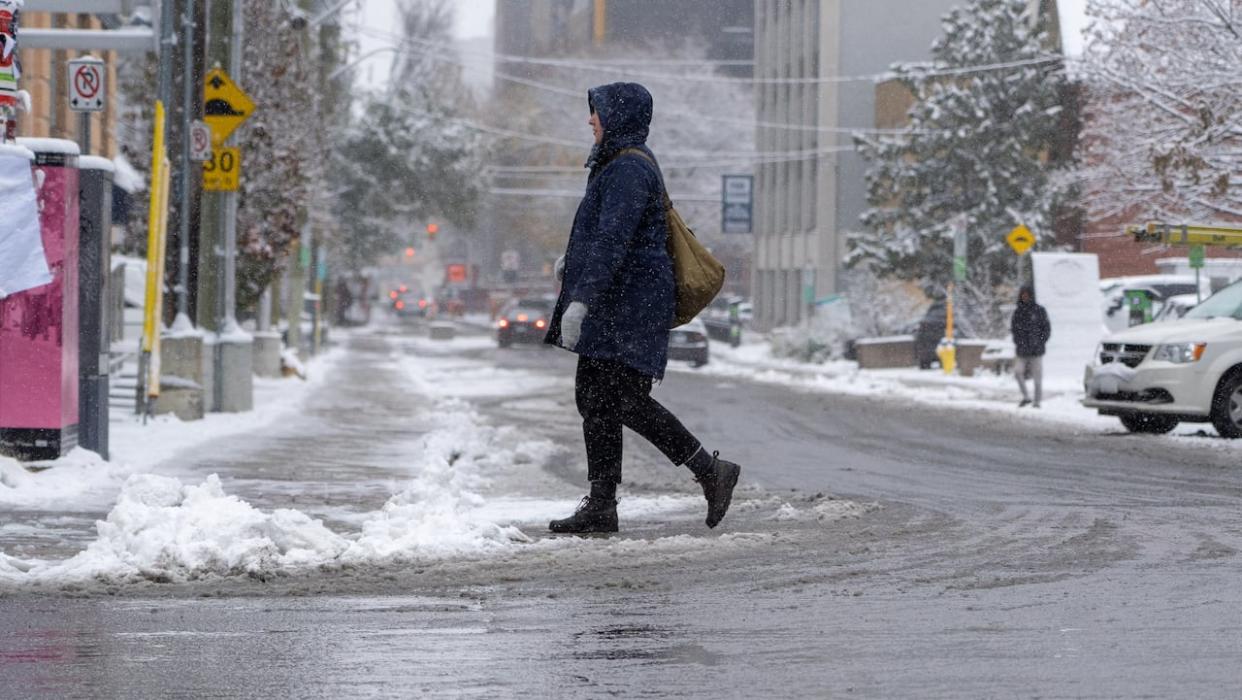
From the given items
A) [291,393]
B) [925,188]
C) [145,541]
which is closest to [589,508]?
[145,541]

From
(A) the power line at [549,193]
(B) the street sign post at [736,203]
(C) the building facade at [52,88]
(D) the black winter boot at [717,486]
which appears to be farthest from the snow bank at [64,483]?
(A) the power line at [549,193]

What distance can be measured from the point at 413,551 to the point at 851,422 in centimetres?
1356

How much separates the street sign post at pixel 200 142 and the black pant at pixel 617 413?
34.7 feet

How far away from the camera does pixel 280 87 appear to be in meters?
25.7

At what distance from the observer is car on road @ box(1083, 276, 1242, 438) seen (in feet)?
57.3

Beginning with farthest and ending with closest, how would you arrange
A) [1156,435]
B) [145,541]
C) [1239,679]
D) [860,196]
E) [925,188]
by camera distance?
[860,196]
[925,188]
[1156,435]
[145,541]
[1239,679]

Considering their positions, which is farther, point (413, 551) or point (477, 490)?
point (477, 490)

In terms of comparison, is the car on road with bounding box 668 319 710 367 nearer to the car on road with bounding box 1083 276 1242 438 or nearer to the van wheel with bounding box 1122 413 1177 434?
the car on road with bounding box 1083 276 1242 438

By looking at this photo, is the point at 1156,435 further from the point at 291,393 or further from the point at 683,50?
the point at 683,50

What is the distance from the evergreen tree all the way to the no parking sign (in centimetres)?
3461

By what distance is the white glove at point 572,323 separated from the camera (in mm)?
7824

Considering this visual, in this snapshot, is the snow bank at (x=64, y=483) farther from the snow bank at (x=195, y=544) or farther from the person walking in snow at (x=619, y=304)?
the person walking in snow at (x=619, y=304)

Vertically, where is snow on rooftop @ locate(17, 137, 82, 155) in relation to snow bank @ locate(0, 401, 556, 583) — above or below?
above

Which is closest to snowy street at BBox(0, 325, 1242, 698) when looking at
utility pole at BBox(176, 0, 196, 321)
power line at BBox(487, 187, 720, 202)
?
utility pole at BBox(176, 0, 196, 321)
